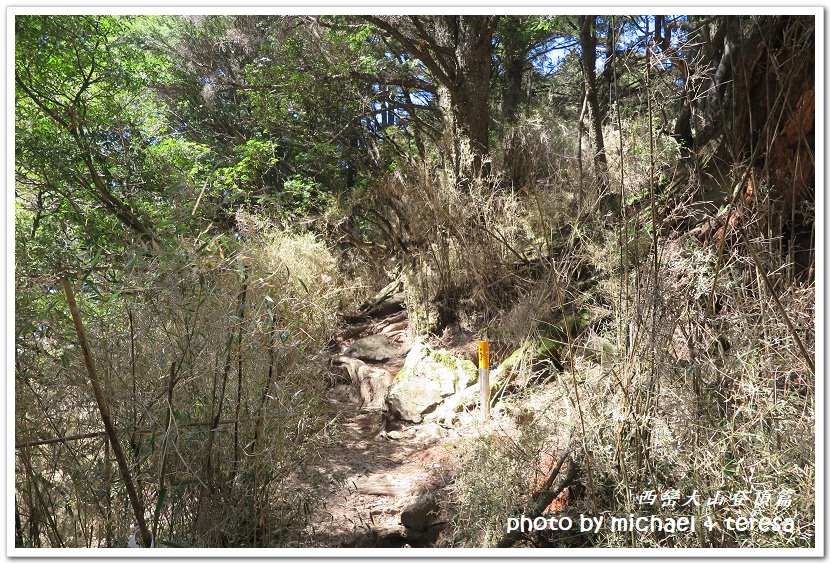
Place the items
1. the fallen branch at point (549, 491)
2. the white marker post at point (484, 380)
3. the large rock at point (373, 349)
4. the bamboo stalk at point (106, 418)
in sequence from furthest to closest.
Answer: the large rock at point (373, 349) < the white marker post at point (484, 380) < the fallen branch at point (549, 491) < the bamboo stalk at point (106, 418)

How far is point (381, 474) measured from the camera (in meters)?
4.32

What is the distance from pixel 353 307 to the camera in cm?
810

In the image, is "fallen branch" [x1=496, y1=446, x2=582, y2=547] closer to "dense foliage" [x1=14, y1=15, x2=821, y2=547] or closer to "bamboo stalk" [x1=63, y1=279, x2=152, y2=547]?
"dense foliage" [x1=14, y1=15, x2=821, y2=547]

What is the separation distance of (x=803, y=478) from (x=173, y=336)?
106 inches

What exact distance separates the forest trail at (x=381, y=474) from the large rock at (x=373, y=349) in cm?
19

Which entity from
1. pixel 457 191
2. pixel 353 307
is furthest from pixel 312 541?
pixel 353 307

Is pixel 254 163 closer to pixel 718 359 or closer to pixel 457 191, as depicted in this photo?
pixel 457 191

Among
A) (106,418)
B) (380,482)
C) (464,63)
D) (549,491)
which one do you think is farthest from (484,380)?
(464,63)

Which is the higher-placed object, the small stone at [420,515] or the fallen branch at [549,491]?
the fallen branch at [549,491]

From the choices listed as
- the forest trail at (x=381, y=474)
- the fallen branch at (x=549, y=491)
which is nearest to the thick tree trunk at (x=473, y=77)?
the forest trail at (x=381, y=474)

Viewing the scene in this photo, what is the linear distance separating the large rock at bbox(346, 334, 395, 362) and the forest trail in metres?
0.19

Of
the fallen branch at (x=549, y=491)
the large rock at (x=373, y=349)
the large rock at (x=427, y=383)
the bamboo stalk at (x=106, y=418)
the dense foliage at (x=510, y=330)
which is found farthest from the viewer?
the large rock at (x=373, y=349)

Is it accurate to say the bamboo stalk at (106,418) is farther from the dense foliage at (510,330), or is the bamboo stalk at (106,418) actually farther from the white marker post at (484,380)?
the white marker post at (484,380)

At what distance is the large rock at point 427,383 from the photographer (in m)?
5.23
